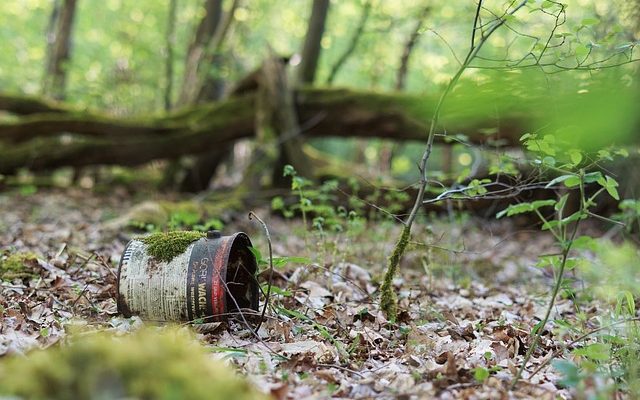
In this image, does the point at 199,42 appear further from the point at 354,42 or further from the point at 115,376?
A: the point at 115,376

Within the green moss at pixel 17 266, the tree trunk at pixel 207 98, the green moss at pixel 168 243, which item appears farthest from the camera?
the tree trunk at pixel 207 98

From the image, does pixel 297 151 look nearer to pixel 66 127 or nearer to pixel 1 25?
pixel 66 127

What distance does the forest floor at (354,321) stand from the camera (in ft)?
8.14

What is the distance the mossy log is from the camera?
27.6 ft

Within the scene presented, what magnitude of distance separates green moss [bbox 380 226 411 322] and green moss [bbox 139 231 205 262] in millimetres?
1084

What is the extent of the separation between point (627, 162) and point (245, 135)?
5308mm

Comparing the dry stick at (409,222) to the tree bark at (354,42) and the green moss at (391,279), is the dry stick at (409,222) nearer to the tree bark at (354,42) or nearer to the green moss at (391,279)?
the green moss at (391,279)

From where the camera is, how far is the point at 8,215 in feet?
22.8

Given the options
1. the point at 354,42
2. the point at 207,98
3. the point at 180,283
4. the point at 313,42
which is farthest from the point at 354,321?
the point at 354,42

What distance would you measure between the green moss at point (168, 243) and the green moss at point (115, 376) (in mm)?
1606

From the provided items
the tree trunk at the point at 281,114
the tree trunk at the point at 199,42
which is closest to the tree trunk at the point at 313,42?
the tree trunk at the point at 281,114

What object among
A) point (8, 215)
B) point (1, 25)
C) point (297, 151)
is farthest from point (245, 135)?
point (1, 25)

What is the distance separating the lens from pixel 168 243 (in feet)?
10.7

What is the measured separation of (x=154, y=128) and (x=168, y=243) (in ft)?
20.6
